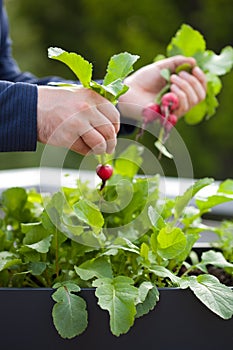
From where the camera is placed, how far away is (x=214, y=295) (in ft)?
2.33

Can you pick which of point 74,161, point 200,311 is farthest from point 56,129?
point 74,161

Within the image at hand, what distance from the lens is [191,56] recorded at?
1131 millimetres

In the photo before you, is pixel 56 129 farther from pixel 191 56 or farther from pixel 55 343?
pixel 191 56

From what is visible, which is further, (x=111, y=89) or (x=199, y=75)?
(x=199, y=75)

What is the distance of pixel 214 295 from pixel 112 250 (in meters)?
0.13

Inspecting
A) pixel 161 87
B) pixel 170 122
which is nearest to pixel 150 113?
pixel 170 122

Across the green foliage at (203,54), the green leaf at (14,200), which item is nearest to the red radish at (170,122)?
the green foliage at (203,54)

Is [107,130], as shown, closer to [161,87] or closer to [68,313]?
[68,313]

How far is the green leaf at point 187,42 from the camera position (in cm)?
111

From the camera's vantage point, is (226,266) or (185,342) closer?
(185,342)

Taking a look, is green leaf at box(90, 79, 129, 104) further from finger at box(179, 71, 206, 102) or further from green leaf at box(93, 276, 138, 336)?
finger at box(179, 71, 206, 102)

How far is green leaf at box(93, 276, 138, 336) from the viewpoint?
2.17ft

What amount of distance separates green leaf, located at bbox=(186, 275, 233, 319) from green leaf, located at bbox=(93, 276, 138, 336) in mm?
66

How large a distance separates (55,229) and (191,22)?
5153mm
